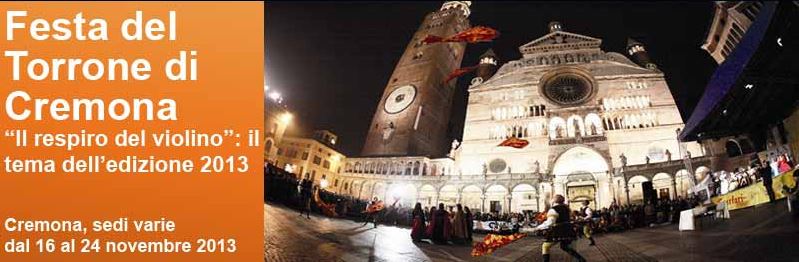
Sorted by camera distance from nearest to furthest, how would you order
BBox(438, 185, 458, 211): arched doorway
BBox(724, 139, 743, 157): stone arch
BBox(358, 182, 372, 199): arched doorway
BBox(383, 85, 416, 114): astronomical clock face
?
1. BBox(438, 185, 458, 211): arched doorway
2. BBox(358, 182, 372, 199): arched doorway
3. BBox(724, 139, 743, 157): stone arch
4. BBox(383, 85, 416, 114): astronomical clock face

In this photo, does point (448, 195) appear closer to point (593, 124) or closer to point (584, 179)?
point (584, 179)

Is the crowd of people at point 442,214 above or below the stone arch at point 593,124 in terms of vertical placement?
below

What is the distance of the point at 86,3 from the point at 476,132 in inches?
461

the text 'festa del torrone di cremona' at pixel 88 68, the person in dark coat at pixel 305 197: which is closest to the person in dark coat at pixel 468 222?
the person in dark coat at pixel 305 197

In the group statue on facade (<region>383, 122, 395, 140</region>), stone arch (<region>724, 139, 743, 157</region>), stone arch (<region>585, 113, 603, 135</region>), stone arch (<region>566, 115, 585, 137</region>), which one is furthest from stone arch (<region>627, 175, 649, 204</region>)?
statue on facade (<region>383, 122, 395, 140</region>)

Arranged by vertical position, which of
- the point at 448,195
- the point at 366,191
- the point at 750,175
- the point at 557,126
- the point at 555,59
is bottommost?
the point at 448,195

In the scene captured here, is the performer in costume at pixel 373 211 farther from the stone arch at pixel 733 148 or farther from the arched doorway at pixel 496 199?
the stone arch at pixel 733 148

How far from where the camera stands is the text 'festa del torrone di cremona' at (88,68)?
4625mm

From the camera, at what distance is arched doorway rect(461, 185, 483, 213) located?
800cm

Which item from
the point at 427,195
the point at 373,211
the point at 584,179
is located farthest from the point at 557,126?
the point at 373,211

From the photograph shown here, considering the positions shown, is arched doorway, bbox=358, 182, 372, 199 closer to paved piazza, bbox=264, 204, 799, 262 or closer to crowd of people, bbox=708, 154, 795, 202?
paved piazza, bbox=264, 204, 799, 262

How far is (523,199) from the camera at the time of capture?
782 centimetres

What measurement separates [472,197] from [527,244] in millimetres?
2500

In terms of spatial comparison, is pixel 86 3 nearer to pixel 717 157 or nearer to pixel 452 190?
pixel 452 190
